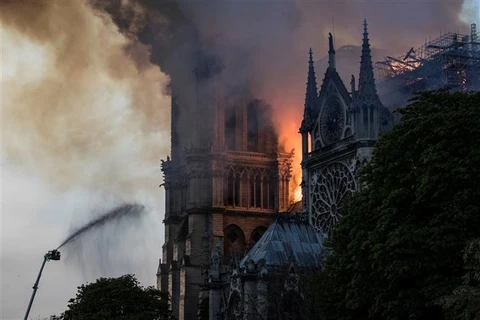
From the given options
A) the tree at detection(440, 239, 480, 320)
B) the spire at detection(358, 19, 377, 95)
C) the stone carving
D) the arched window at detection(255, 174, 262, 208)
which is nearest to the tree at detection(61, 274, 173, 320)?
the stone carving

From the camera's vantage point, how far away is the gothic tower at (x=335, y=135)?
7494 centimetres

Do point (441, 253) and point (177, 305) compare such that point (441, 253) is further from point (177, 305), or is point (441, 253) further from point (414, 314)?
point (177, 305)

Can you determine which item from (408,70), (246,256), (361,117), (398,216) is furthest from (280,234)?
(398,216)

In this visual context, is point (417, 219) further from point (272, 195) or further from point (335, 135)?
point (272, 195)

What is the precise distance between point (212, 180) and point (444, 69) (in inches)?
1034

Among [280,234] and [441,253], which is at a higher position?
[280,234]

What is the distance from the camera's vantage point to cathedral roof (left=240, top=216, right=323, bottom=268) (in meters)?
75.1

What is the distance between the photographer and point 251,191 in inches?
3954

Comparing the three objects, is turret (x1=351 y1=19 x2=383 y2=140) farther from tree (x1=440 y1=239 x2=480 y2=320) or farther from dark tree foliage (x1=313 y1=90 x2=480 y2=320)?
tree (x1=440 y1=239 x2=480 y2=320)

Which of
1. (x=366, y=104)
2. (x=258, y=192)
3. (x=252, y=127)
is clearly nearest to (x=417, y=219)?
(x=366, y=104)

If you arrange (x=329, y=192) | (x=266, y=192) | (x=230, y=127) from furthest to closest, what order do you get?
(x=230, y=127)
(x=266, y=192)
(x=329, y=192)

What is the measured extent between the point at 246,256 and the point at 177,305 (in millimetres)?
19626

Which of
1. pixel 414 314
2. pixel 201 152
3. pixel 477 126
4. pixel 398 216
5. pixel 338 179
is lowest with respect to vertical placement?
pixel 414 314

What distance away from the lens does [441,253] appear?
44.7 m
